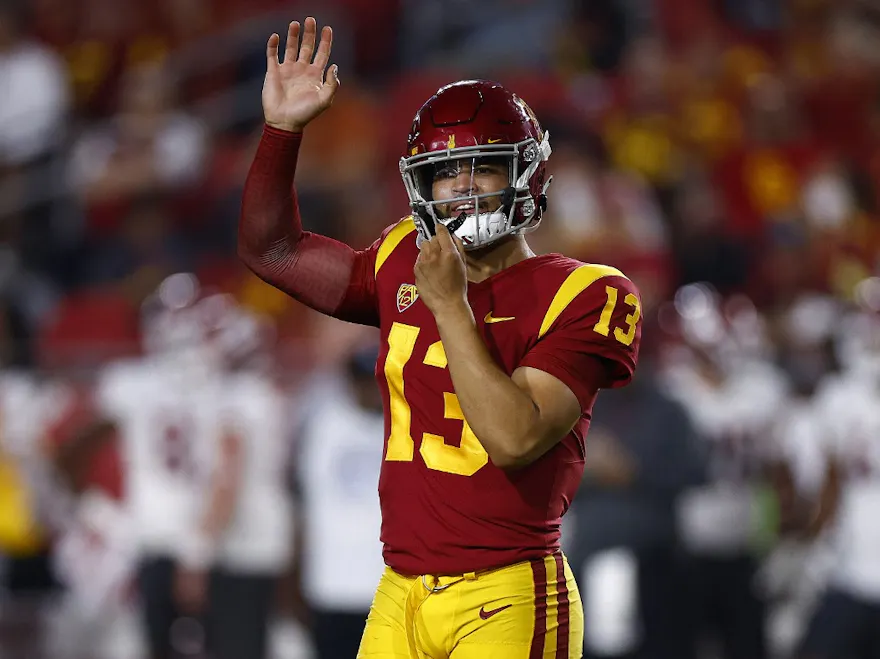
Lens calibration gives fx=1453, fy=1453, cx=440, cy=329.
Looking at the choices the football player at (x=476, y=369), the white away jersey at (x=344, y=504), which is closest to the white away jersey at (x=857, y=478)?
the white away jersey at (x=344, y=504)

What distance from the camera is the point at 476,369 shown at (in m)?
2.65

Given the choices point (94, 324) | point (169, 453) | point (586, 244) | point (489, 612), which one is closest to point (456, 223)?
point (489, 612)

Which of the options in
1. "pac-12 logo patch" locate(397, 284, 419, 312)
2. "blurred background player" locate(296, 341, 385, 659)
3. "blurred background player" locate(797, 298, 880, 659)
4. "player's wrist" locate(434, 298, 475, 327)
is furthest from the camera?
"blurred background player" locate(797, 298, 880, 659)

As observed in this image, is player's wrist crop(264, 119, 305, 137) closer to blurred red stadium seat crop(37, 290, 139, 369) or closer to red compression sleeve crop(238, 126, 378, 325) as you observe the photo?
red compression sleeve crop(238, 126, 378, 325)

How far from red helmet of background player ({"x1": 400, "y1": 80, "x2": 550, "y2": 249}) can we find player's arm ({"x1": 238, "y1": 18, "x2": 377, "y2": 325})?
26 cm

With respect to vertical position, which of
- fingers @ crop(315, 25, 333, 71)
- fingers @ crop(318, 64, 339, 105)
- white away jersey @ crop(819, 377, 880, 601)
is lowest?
white away jersey @ crop(819, 377, 880, 601)

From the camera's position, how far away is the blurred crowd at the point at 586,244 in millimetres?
6379

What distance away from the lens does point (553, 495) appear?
113 inches

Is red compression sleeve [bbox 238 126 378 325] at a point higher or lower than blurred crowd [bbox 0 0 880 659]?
higher

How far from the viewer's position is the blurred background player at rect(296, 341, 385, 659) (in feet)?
18.7

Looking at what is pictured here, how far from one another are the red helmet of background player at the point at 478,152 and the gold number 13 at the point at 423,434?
0.23m

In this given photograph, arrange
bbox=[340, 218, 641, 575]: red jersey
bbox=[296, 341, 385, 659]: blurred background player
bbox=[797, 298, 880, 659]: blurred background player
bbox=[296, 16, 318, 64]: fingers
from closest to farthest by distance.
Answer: bbox=[340, 218, 641, 575]: red jersey < bbox=[296, 16, 318, 64]: fingers < bbox=[296, 341, 385, 659]: blurred background player < bbox=[797, 298, 880, 659]: blurred background player

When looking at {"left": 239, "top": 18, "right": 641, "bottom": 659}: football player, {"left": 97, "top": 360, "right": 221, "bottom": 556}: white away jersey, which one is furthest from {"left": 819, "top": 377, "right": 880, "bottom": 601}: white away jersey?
{"left": 239, "top": 18, "right": 641, "bottom": 659}: football player

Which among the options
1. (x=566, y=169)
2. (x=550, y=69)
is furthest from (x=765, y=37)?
(x=566, y=169)
